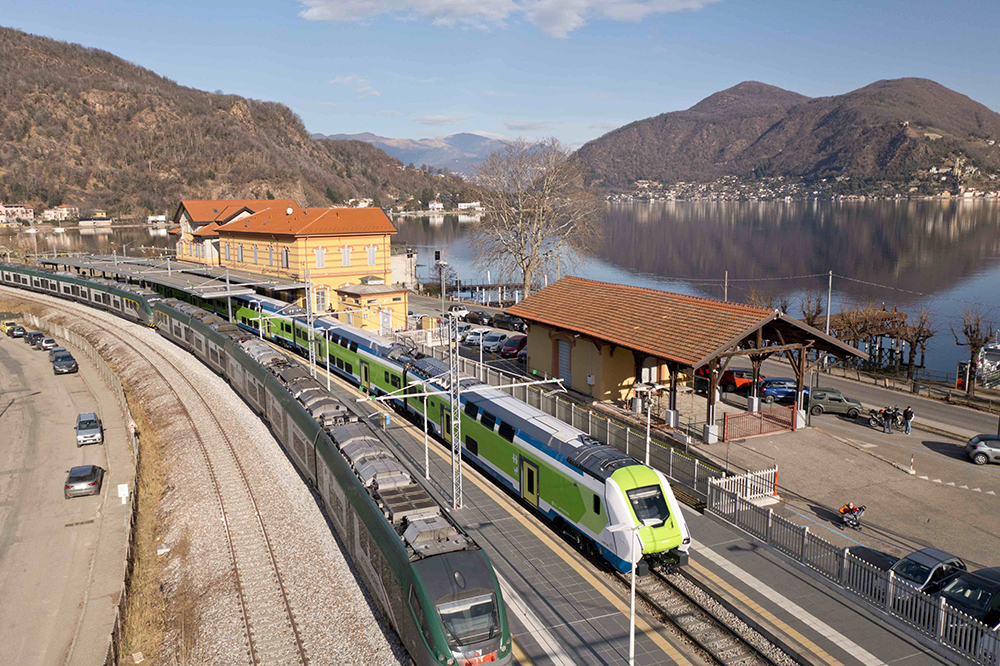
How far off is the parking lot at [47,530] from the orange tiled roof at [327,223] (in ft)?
61.9

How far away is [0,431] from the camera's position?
40.3 metres

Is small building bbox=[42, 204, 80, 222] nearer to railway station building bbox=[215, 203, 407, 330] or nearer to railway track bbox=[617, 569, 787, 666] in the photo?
railway station building bbox=[215, 203, 407, 330]

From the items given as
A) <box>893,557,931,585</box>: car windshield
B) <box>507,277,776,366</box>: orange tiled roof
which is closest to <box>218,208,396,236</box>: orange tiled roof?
<box>507,277,776,366</box>: orange tiled roof

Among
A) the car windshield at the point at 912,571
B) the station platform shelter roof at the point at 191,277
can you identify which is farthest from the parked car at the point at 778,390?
the station platform shelter roof at the point at 191,277

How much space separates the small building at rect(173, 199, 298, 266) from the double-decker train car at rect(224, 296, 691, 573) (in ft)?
158

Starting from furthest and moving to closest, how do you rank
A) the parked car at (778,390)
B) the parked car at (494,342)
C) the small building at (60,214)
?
the small building at (60,214) → the parked car at (494,342) → the parked car at (778,390)

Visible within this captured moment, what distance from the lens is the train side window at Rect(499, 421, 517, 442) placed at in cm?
2220

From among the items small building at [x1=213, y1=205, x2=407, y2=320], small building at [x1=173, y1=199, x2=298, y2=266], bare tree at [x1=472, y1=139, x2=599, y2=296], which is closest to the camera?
small building at [x1=213, y1=205, x2=407, y2=320]

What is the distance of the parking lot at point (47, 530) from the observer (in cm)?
2055

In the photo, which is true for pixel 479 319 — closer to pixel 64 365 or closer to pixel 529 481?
pixel 64 365

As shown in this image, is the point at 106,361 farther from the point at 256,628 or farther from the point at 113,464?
Result: the point at 256,628

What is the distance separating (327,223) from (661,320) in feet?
115

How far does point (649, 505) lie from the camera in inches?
685

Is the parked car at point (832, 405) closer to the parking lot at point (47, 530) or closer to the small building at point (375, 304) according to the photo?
the small building at point (375, 304)
